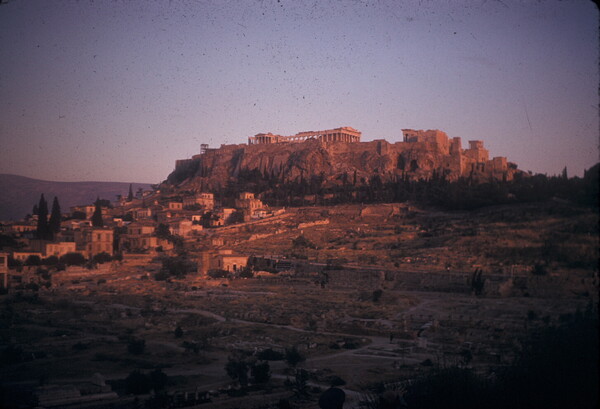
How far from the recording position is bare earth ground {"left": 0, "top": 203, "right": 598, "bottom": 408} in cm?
1107

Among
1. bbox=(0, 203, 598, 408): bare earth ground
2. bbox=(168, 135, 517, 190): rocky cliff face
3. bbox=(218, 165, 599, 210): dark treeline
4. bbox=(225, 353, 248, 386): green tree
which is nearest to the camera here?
bbox=(225, 353, 248, 386): green tree

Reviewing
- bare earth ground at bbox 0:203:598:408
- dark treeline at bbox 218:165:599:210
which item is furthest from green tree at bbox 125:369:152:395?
dark treeline at bbox 218:165:599:210

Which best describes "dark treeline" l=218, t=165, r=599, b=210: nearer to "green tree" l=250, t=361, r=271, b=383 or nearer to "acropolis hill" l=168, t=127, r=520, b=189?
"acropolis hill" l=168, t=127, r=520, b=189

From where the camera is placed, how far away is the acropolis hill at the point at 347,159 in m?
51.4

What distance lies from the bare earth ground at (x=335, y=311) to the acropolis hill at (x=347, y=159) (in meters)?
22.3

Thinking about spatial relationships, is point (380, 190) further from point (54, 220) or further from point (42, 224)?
point (42, 224)

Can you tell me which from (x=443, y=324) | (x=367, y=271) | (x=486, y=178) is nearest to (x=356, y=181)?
(x=486, y=178)

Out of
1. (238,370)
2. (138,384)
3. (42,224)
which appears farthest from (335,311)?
(42,224)

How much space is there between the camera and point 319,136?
207ft

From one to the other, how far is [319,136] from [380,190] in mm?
19223

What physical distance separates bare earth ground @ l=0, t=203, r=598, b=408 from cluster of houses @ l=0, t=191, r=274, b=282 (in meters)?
2.46

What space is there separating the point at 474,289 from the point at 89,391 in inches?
522

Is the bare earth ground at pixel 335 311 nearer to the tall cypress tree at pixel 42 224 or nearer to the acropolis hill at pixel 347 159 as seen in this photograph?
the tall cypress tree at pixel 42 224

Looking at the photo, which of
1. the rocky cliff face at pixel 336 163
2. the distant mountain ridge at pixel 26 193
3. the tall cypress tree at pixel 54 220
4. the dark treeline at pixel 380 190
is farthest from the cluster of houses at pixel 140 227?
the rocky cliff face at pixel 336 163
